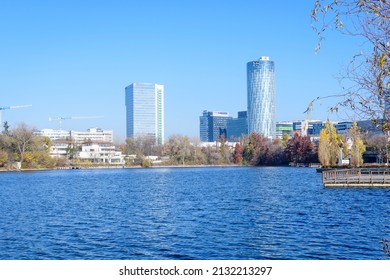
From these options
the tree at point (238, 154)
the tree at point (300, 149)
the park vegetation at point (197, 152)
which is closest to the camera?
the park vegetation at point (197, 152)

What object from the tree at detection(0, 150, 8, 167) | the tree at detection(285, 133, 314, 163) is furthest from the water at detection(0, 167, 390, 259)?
the tree at detection(285, 133, 314, 163)

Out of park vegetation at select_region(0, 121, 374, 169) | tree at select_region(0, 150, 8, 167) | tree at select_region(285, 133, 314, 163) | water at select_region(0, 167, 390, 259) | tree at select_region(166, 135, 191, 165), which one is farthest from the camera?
tree at select_region(166, 135, 191, 165)

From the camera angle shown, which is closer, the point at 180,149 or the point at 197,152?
the point at 180,149

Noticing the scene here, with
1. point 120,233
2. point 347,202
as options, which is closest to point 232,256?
point 120,233

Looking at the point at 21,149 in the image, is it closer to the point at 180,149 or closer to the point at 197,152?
the point at 180,149

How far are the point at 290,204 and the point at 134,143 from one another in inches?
4542

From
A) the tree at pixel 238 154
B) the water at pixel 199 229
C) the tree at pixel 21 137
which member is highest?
the tree at pixel 21 137

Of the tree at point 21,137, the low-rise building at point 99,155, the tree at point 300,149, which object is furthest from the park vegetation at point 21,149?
the tree at point 300,149

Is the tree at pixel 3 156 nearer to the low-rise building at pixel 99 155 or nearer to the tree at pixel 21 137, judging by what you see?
the tree at pixel 21 137

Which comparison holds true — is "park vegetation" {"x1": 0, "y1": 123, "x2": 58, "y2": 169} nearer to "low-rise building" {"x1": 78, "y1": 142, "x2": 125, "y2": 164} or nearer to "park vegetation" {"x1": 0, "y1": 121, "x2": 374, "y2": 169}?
"park vegetation" {"x1": 0, "y1": 121, "x2": 374, "y2": 169}

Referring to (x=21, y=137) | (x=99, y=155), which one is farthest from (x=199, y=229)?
(x=99, y=155)
